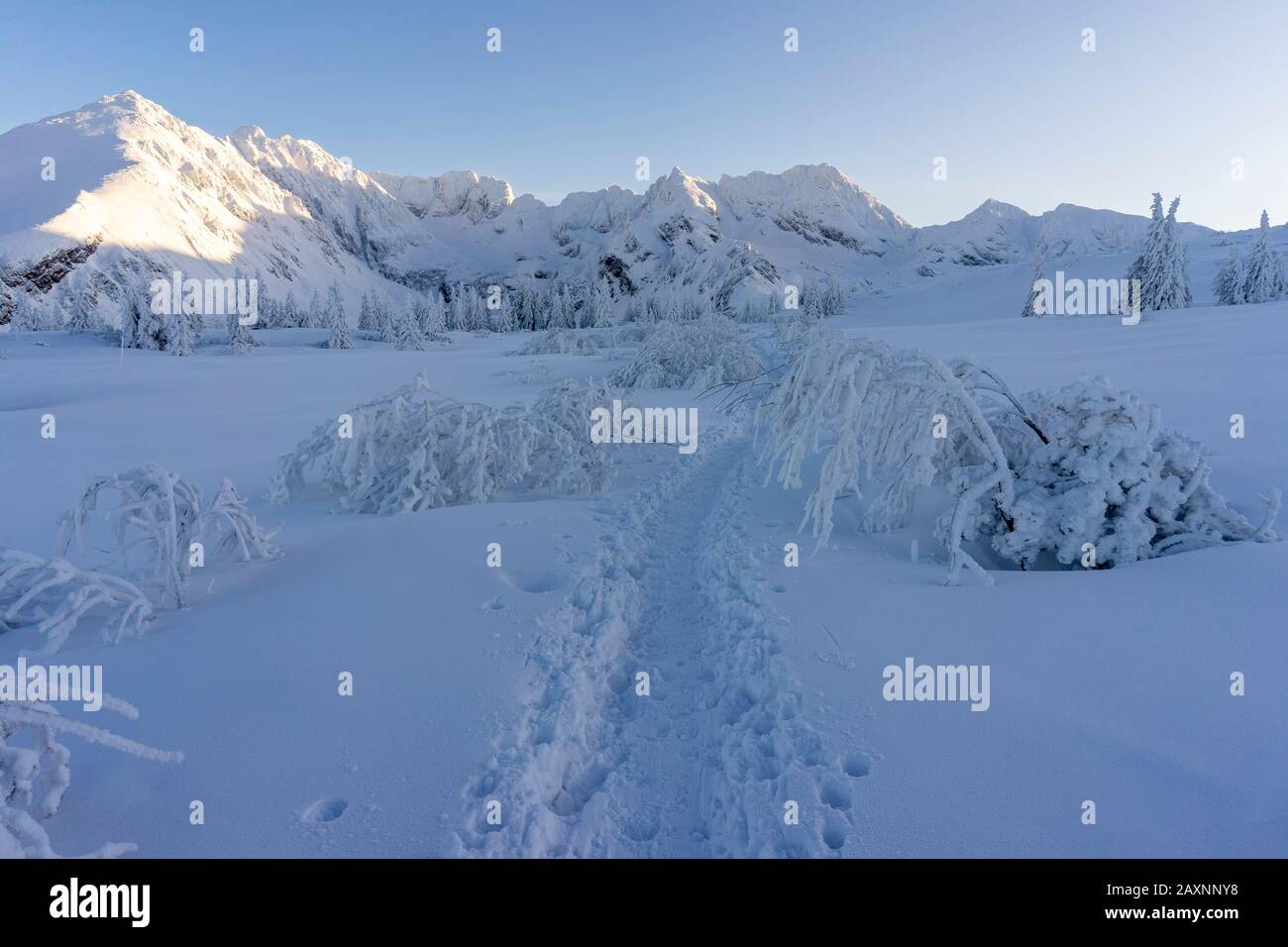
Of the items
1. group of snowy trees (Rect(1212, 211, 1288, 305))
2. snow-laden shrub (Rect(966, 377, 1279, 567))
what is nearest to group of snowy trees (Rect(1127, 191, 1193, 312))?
group of snowy trees (Rect(1212, 211, 1288, 305))

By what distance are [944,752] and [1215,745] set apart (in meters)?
1.18

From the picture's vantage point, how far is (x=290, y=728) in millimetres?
3273

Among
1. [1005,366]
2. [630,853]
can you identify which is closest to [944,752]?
[630,853]

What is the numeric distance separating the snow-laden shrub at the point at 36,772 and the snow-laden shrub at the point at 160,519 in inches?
93.3

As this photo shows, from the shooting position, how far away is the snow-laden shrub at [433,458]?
7.79 m

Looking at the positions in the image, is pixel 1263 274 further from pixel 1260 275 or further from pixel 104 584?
pixel 104 584

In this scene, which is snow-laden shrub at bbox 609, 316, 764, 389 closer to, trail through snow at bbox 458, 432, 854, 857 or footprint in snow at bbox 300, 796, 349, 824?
trail through snow at bbox 458, 432, 854, 857

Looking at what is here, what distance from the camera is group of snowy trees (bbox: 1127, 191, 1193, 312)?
38.1m

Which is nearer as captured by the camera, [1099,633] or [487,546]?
[1099,633]

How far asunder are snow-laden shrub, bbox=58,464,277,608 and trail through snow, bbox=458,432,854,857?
9.77 ft

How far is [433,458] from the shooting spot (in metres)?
8.19

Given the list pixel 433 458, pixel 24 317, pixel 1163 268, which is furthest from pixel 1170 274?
pixel 24 317

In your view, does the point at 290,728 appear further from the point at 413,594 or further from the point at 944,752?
the point at 944,752

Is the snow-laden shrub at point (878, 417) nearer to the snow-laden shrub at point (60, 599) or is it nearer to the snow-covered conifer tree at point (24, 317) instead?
the snow-laden shrub at point (60, 599)
